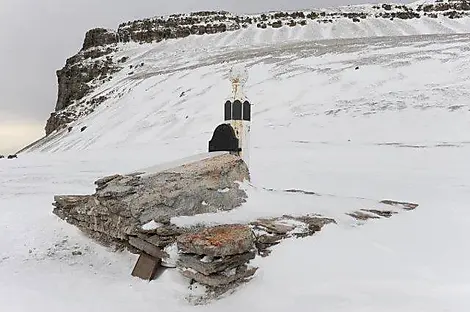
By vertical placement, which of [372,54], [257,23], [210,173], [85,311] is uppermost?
[257,23]

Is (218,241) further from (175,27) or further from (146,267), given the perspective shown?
(175,27)

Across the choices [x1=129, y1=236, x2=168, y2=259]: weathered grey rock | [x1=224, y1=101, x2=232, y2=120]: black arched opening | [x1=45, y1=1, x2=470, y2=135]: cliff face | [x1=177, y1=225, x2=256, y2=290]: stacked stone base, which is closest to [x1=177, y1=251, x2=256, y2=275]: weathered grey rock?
[x1=177, y1=225, x2=256, y2=290]: stacked stone base

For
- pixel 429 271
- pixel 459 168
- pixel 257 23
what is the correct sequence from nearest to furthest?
pixel 429 271 < pixel 459 168 < pixel 257 23

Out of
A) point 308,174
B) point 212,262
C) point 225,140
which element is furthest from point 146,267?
point 308,174

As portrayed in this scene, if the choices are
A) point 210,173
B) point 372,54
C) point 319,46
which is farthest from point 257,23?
point 210,173

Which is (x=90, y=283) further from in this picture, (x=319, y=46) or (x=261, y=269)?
(x=319, y=46)

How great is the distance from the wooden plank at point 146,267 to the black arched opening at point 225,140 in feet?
7.87

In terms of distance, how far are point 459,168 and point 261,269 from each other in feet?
20.8

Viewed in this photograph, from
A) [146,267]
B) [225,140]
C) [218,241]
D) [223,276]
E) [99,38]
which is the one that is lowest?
[146,267]

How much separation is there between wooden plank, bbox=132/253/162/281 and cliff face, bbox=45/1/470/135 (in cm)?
3249

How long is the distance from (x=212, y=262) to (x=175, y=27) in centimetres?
3997

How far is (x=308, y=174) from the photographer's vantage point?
9.66 meters

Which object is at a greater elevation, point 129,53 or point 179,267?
point 129,53

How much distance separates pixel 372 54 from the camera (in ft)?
70.5
